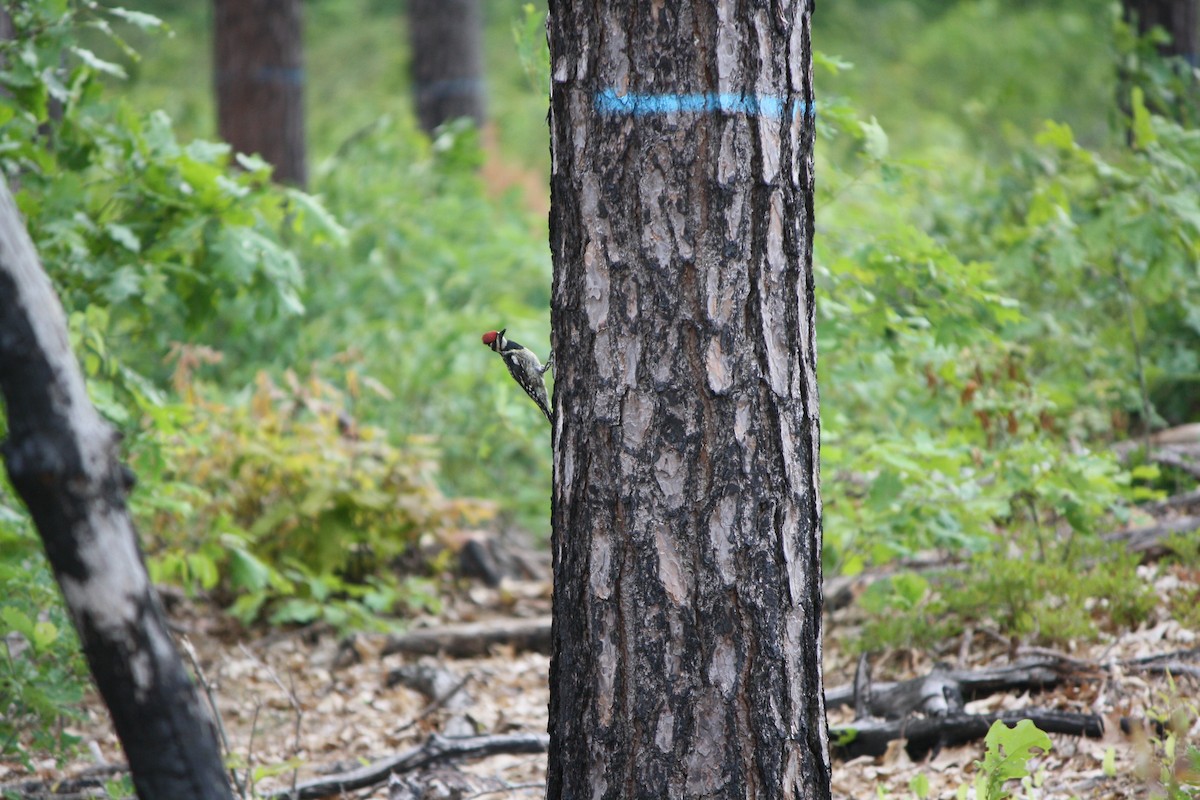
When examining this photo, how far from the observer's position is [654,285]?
2029 mm

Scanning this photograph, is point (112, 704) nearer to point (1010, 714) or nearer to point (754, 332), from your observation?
point (754, 332)

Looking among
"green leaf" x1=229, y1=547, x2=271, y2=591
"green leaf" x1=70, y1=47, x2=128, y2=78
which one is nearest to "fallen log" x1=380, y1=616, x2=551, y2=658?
"green leaf" x1=229, y1=547, x2=271, y2=591

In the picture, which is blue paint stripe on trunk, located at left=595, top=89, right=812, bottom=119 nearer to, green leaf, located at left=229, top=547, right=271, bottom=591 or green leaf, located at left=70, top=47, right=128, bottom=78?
green leaf, located at left=70, top=47, right=128, bottom=78

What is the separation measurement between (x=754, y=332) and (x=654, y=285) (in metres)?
0.21

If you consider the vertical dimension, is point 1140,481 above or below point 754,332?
below

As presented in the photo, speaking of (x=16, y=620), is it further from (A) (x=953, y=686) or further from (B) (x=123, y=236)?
(A) (x=953, y=686)

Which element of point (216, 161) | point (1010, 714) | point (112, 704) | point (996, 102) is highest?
point (996, 102)

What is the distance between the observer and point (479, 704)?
4051 millimetres

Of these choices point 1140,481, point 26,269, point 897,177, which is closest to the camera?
point 26,269

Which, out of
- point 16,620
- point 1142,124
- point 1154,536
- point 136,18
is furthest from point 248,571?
point 1142,124

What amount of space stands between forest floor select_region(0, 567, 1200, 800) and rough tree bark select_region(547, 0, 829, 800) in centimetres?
83

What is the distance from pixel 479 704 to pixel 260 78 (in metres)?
5.78

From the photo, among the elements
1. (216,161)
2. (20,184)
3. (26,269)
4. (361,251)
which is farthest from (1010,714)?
(361,251)

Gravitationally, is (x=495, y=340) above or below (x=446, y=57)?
below
